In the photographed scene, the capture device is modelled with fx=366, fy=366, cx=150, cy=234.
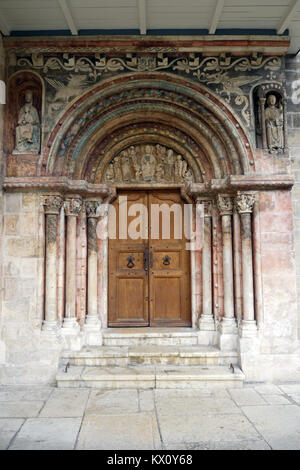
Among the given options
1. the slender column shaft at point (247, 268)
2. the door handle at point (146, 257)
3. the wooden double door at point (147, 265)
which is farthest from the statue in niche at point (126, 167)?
the slender column shaft at point (247, 268)

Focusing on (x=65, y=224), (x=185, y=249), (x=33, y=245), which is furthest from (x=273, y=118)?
(x=33, y=245)

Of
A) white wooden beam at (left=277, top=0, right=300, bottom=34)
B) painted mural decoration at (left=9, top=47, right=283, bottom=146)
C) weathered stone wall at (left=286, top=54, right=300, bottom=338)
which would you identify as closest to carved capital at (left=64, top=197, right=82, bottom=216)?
painted mural decoration at (left=9, top=47, right=283, bottom=146)

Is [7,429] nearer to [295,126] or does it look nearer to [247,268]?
[247,268]

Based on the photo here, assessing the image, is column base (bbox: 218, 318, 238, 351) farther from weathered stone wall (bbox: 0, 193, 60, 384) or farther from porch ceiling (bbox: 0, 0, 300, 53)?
porch ceiling (bbox: 0, 0, 300, 53)

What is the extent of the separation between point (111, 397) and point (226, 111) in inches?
144

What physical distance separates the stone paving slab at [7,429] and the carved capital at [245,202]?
3.31 meters

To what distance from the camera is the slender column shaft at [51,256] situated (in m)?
4.46

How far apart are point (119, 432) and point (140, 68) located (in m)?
4.13

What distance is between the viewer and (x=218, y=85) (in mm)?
4711

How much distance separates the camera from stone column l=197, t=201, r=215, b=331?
4.87m

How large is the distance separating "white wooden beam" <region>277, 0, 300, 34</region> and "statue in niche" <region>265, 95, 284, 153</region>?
0.78m

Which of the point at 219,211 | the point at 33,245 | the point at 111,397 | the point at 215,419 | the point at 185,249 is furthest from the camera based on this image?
the point at 185,249

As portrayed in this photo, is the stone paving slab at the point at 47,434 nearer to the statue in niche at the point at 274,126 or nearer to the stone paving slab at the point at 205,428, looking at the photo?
the stone paving slab at the point at 205,428

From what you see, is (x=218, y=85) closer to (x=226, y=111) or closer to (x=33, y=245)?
(x=226, y=111)
